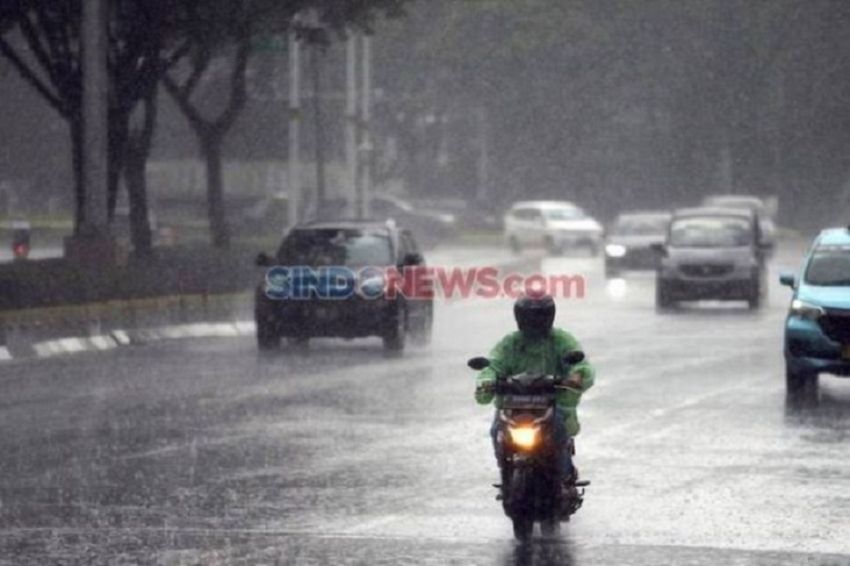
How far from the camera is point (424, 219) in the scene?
79062 mm

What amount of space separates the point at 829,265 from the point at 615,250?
3199 centimetres

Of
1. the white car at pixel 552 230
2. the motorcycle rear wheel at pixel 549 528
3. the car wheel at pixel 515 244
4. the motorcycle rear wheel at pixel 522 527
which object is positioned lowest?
the car wheel at pixel 515 244

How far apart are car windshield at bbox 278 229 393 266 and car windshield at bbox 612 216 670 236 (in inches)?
1028

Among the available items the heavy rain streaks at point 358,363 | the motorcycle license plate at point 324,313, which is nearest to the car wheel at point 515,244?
the heavy rain streaks at point 358,363

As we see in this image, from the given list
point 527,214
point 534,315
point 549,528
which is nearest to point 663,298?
point 549,528

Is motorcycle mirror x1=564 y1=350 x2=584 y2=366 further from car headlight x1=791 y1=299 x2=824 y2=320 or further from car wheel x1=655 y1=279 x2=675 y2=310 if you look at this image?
car wheel x1=655 y1=279 x2=675 y2=310

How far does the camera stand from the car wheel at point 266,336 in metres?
29.0

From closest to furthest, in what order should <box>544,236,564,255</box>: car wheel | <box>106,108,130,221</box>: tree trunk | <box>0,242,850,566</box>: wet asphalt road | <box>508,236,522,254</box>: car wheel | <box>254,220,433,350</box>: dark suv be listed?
<box>0,242,850,566</box>: wet asphalt road, <box>254,220,433,350</box>: dark suv, <box>106,108,130,221</box>: tree trunk, <box>544,236,564,255</box>: car wheel, <box>508,236,522,254</box>: car wheel

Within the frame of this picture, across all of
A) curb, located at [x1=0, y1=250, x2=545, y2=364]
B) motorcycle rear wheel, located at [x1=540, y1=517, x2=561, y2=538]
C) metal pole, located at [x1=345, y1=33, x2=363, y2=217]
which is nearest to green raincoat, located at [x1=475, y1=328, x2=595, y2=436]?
motorcycle rear wheel, located at [x1=540, y1=517, x2=561, y2=538]

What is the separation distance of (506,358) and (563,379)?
438mm

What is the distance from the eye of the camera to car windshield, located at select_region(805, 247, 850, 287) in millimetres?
22203

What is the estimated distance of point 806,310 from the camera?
2128 centimetres

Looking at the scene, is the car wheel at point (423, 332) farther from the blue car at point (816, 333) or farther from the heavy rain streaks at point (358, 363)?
the blue car at point (816, 333)

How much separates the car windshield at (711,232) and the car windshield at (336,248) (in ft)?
40.6
